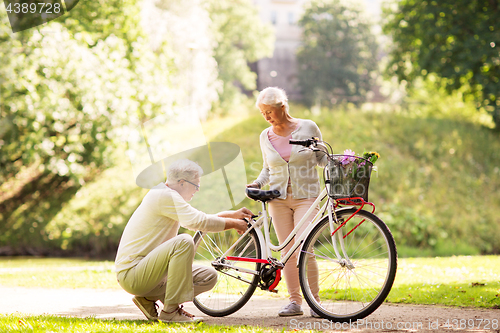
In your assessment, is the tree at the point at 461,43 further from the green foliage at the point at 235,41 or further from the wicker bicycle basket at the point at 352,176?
the green foliage at the point at 235,41

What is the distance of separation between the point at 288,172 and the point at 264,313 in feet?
4.50

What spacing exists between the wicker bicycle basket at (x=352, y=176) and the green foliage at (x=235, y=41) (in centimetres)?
2631

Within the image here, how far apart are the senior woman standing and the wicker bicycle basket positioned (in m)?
0.67

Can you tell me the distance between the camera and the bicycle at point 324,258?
3.59 m

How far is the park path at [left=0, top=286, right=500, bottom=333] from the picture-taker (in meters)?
3.66

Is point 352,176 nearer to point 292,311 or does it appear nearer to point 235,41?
point 292,311

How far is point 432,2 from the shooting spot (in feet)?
45.6

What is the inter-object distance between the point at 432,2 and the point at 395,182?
17.8ft

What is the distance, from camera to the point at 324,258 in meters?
3.88

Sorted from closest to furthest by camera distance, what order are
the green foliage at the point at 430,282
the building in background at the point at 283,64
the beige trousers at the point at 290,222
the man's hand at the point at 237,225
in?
1. the man's hand at the point at 237,225
2. the beige trousers at the point at 290,222
3. the green foliage at the point at 430,282
4. the building in background at the point at 283,64

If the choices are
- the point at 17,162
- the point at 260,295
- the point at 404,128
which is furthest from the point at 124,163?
the point at 260,295

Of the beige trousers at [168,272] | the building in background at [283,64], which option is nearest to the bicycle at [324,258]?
the beige trousers at [168,272]

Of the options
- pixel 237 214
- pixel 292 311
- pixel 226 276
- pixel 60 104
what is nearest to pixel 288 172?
pixel 237 214

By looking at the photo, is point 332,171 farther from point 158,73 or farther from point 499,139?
point 499,139
